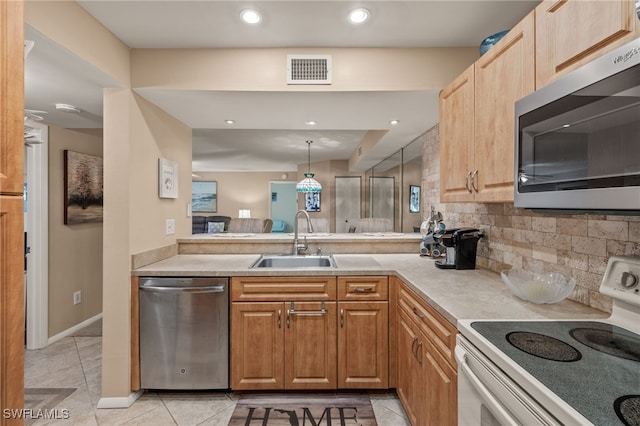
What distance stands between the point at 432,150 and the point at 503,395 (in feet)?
8.01

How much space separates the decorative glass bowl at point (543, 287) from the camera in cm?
130

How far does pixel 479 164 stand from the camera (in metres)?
1.60

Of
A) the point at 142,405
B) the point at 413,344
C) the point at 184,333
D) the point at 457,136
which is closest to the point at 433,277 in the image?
the point at 413,344

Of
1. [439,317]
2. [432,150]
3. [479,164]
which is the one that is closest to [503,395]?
[439,317]

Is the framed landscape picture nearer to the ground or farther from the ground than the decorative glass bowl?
farther from the ground

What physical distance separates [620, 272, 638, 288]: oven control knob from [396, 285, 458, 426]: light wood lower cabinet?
1.94 feet

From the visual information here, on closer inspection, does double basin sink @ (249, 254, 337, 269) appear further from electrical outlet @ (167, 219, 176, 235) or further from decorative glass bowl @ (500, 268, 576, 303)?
decorative glass bowl @ (500, 268, 576, 303)

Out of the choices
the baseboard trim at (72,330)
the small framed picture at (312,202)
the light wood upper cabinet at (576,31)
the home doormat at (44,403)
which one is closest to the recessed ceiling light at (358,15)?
the light wood upper cabinet at (576,31)

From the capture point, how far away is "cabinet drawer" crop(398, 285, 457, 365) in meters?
1.25

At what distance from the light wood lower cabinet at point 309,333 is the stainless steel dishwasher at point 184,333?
100 mm

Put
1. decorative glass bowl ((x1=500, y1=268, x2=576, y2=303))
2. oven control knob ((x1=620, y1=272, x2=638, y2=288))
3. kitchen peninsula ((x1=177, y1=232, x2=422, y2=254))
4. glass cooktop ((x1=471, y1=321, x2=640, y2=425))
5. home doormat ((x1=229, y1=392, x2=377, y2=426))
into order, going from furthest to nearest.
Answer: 1. kitchen peninsula ((x1=177, y1=232, x2=422, y2=254))
2. home doormat ((x1=229, y1=392, x2=377, y2=426))
3. decorative glass bowl ((x1=500, y1=268, x2=576, y2=303))
4. oven control knob ((x1=620, y1=272, x2=638, y2=288))
5. glass cooktop ((x1=471, y1=321, x2=640, y2=425))

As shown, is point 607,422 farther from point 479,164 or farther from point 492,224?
point 492,224

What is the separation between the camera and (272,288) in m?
2.05

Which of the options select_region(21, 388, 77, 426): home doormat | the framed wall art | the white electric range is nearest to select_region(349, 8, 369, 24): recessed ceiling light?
the white electric range
